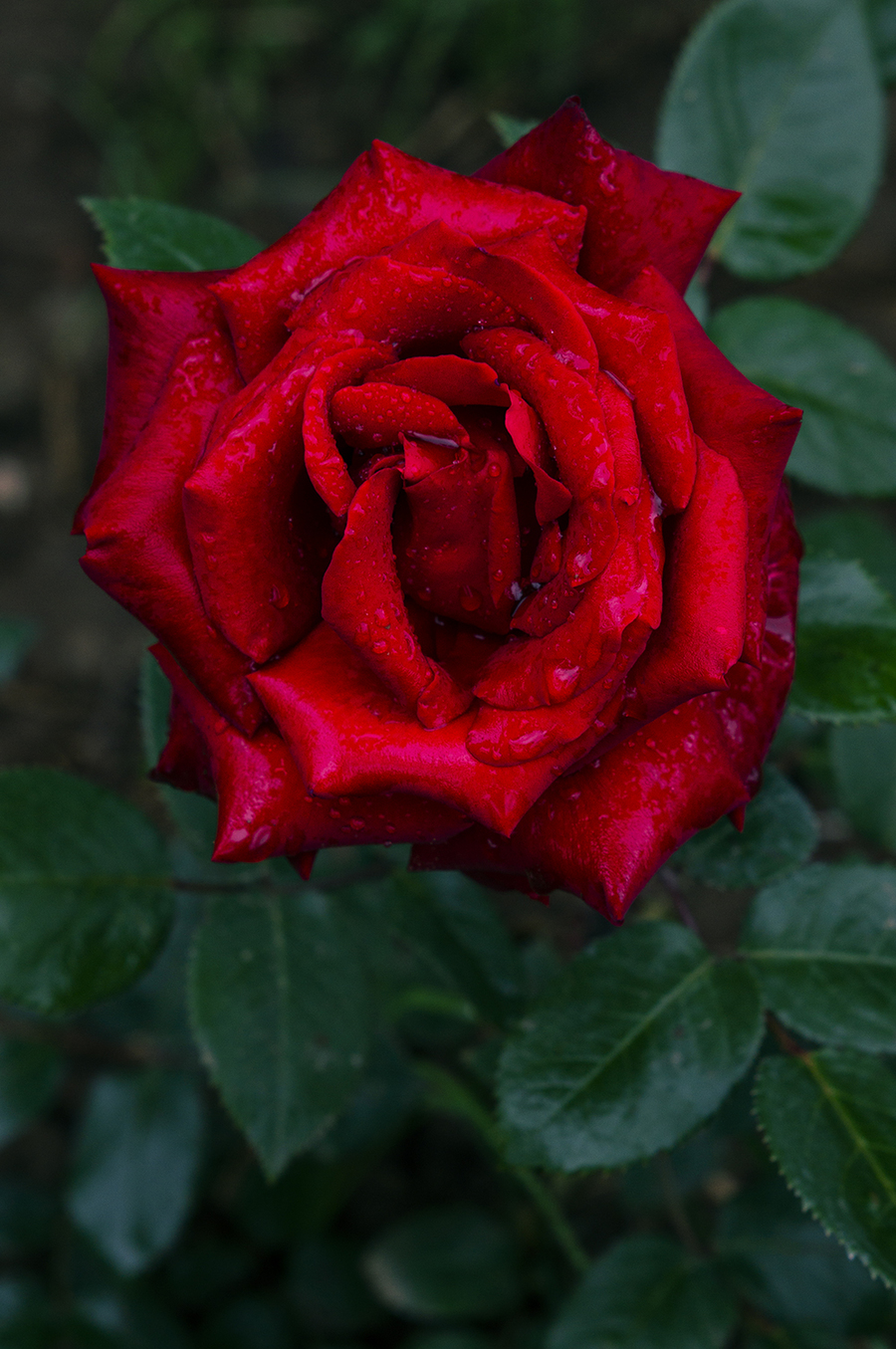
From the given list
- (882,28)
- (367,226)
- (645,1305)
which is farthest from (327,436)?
(645,1305)

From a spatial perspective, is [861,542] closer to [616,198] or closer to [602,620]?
[616,198]

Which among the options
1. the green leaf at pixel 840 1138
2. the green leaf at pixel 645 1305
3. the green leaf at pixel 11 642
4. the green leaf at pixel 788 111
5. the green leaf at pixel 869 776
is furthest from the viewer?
the green leaf at pixel 11 642

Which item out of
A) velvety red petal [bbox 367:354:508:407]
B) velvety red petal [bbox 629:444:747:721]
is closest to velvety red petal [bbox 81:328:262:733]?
velvety red petal [bbox 367:354:508:407]

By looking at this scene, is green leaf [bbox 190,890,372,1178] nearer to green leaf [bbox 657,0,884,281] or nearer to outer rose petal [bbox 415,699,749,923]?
outer rose petal [bbox 415,699,749,923]

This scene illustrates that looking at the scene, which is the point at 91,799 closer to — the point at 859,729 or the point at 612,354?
the point at 612,354

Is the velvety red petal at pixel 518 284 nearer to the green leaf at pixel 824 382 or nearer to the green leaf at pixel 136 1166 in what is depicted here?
the green leaf at pixel 824 382

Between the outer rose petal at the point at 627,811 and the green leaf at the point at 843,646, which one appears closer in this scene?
the outer rose petal at the point at 627,811

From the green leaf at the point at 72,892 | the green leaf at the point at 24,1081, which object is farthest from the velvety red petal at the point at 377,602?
the green leaf at the point at 24,1081
